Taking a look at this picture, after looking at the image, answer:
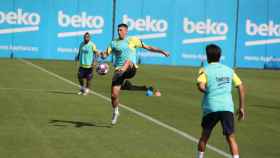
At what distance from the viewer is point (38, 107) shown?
55.3ft

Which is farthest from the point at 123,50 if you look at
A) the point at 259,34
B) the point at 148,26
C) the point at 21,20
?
the point at 259,34

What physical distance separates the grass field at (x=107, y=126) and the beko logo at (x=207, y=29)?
1015 inches

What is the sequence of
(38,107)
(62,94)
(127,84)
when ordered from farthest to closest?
1. (127,84)
2. (62,94)
3. (38,107)

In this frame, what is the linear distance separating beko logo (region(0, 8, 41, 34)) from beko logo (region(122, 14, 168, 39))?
21.0 feet

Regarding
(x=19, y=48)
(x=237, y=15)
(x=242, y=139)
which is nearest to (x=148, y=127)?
(x=242, y=139)

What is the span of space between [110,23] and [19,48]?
681 centimetres

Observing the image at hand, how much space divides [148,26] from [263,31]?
926 cm

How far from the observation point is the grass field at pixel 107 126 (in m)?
10.9

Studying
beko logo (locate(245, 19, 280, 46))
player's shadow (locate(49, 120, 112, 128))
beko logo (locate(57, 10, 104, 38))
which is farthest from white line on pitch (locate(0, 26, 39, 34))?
player's shadow (locate(49, 120, 112, 128))

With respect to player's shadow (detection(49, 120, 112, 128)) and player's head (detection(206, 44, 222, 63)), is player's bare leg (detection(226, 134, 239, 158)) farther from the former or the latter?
player's shadow (detection(49, 120, 112, 128))

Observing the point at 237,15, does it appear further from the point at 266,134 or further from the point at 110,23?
the point at 266,134

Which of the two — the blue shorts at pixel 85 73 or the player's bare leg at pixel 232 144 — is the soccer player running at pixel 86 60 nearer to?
the blue shorts at pixel 85 73

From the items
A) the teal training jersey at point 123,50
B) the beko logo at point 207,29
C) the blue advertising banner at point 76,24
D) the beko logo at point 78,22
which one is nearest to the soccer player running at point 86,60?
the teal training jersey at point 123,50

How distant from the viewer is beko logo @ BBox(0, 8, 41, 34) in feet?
149
